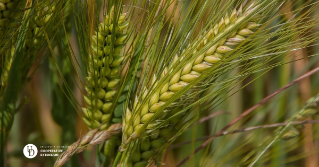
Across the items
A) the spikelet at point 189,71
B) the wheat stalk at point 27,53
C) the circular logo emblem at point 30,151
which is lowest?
the circular logo emblem at point 30,151

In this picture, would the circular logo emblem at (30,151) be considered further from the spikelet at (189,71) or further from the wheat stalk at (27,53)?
the spikelet at (189,71)

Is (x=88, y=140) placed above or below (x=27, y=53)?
below

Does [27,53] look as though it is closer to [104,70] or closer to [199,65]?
[104,70]

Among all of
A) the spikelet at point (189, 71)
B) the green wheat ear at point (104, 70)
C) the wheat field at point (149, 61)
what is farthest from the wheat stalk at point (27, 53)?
the spikelet at point (189, 71)

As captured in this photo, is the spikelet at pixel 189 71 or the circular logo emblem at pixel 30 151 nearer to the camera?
the spikelet at pixel 189 71

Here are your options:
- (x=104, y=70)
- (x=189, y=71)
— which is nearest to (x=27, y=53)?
(x=104, y=70)

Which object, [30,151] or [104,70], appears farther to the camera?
[30,151]

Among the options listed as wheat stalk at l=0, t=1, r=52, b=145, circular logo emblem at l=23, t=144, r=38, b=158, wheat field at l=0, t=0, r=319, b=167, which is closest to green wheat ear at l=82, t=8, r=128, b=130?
wheat field at l=0, t=0, r=319, b=167
